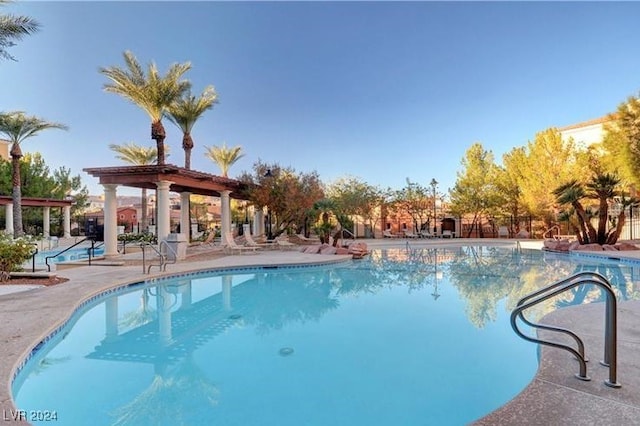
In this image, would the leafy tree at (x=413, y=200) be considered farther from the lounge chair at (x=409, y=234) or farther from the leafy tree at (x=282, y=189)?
the leafy tree at (x=282, y=189)

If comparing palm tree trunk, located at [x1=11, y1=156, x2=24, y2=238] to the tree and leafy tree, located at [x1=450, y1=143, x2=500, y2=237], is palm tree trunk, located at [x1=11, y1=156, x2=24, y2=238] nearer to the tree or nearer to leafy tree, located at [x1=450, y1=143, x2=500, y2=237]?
the tree

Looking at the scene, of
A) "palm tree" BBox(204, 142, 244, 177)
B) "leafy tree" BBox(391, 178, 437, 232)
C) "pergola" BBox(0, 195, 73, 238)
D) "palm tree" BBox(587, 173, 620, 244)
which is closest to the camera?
"palm tree" BBox(587, 173, 620, 244)

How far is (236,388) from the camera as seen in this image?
13.0 feet

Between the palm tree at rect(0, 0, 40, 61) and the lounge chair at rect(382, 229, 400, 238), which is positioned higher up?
the palm tree at rect(0, 0, 40, 61)

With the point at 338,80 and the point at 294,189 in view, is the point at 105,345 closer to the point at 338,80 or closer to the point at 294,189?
the point at 294,189

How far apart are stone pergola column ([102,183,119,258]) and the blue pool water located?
557 cm

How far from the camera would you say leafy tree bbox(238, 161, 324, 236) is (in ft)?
59.9

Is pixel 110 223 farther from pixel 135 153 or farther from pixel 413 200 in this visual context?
pixel 413 200

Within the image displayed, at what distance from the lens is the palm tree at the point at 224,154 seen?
83.1 ft

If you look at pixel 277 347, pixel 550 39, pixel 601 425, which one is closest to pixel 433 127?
pixel 550 39

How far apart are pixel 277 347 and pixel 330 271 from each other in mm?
6971

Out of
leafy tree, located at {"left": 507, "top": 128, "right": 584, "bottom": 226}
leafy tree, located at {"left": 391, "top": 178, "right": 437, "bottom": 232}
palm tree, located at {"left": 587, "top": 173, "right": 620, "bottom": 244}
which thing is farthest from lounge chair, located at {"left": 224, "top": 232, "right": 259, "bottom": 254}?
leafy tree, located at {"left": 507, "top": 128, "right": 584, "bottom": 226}

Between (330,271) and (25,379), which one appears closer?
(25,379)

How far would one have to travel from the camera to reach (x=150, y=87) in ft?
51.1
